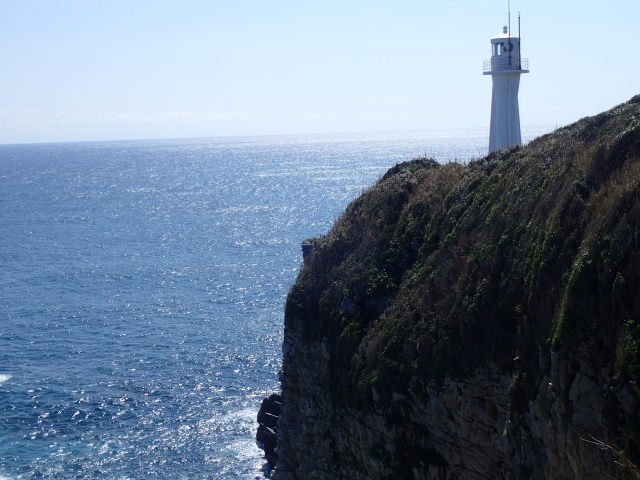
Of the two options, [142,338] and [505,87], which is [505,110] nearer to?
[505,87]

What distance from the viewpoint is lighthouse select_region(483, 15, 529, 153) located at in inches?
1400

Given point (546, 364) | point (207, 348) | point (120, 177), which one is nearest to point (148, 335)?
point (207, 348)

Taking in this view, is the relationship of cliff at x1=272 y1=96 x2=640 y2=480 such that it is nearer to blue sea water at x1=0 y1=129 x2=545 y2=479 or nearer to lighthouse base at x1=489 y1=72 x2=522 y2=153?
blue sea water at x1=0 y1=129 x2=545 y2=479

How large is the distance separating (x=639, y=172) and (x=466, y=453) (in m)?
7.28

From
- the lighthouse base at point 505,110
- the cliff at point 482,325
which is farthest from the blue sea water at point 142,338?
the cliff at point 482,325

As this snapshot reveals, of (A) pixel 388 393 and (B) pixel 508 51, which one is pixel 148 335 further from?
(A) pixel 388 393

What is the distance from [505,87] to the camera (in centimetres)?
3597

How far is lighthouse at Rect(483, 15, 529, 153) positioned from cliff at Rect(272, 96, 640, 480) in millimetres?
11398

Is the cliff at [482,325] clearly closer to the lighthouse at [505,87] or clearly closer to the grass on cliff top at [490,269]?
the grass on cliff top at [490,269]

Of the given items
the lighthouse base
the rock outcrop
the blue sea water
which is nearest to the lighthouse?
the lighthouse base

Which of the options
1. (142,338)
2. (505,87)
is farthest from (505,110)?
(142,338)

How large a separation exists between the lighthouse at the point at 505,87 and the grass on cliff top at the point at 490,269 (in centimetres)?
1098

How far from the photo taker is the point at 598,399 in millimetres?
12273

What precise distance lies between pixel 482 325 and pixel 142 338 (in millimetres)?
37428
